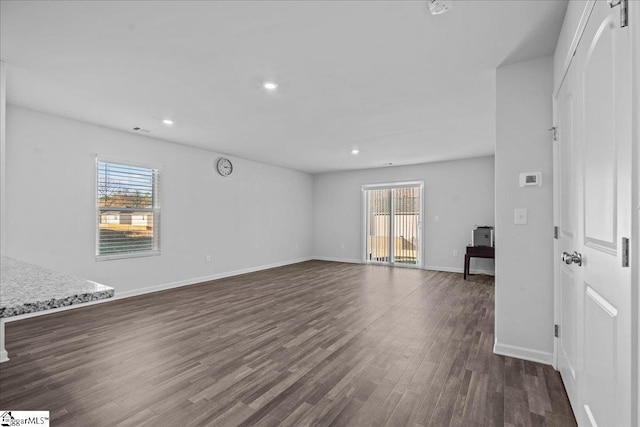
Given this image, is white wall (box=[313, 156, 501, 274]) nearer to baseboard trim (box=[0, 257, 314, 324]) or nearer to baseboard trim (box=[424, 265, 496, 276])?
baseboard trim (box=[424, 265, 496, 276])

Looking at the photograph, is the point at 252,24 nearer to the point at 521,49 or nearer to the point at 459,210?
the point at 521,49

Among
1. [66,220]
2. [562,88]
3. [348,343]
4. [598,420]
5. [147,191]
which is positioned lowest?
[348,343]

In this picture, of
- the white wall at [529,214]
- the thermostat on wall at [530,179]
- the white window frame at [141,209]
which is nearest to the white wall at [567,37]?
the white wall at [529,214]

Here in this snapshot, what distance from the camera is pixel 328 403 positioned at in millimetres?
1851

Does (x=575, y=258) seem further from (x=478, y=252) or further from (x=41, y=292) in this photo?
(x=478, y=252)

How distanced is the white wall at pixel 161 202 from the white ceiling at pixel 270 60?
370mm

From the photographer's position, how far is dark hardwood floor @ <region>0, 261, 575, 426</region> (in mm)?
1756

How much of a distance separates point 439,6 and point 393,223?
5.94 meters

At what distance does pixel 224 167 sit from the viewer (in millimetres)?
5930

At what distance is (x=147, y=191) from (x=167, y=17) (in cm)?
343

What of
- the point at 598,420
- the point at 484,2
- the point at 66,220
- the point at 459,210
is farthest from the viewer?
Answer: the point at 459,210

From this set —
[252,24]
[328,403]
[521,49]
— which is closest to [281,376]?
[328,403]

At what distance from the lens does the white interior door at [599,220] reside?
0.97 meters

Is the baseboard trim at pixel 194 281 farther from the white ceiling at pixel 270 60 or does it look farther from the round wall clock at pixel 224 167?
the white ceiling at pixel 270 60
